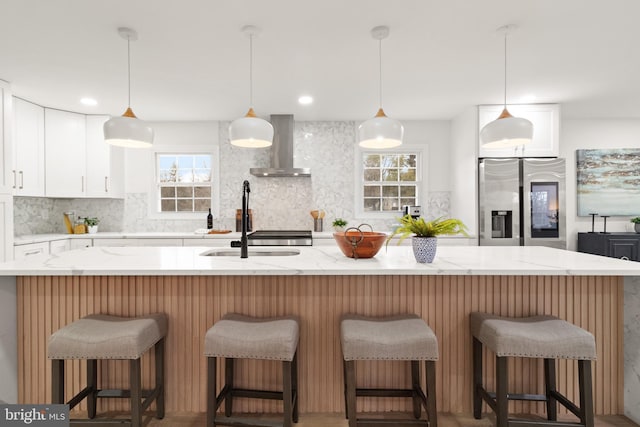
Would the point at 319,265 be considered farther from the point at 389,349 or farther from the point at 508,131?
the point at 508,131

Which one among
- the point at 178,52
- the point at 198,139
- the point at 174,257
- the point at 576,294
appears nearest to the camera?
the point at 576,294

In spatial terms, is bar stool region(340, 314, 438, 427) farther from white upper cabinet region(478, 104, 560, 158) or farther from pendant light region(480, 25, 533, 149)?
white upper cabinet region(478, 104, 560, 158)

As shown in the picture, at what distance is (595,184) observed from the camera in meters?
4.58

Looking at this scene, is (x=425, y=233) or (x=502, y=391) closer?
(x=502, y=391)

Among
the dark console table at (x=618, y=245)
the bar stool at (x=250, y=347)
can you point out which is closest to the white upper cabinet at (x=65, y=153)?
the bar stool at (x=250, y=347)

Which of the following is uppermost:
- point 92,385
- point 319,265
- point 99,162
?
point 99,162

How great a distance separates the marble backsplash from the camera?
177 inches

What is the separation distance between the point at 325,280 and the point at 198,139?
3430 mm

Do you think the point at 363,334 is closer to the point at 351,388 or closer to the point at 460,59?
the point at 351,388

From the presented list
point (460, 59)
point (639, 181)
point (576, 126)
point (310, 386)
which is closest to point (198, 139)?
point (460, 59)

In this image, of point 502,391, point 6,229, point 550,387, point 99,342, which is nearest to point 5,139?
point 6,229

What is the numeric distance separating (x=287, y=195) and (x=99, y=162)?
2400 millimetres

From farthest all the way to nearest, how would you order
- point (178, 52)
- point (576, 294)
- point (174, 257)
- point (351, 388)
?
point (178, 52) → point (174, 257) → point (576, 294) → point (351, 388)

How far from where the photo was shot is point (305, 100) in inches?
144
